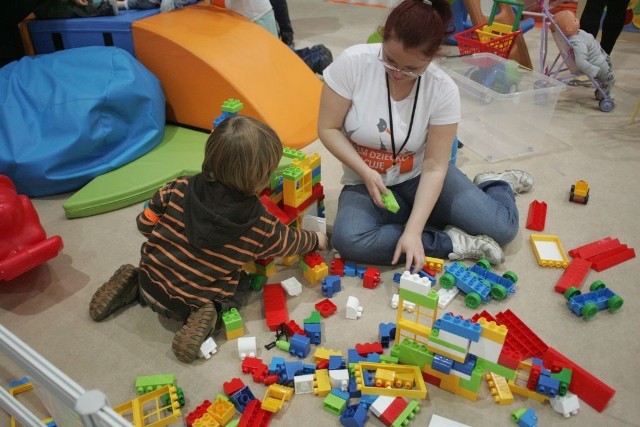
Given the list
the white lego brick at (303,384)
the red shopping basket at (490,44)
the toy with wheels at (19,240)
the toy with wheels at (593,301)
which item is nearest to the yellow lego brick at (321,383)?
the white lego brick at (303,384)

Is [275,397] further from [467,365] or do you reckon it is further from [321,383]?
[467,365]

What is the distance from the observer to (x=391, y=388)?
1334 millimetres

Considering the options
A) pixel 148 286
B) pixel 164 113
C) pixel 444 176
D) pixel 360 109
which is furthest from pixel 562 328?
pixel 164 113

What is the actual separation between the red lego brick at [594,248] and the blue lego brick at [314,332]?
0.96 metres

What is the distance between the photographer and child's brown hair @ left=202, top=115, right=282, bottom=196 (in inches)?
52.0

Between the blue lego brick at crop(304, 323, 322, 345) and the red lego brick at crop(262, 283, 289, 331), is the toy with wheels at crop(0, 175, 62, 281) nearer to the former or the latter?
the red lego brick at crop(262, 283, 289, 331)

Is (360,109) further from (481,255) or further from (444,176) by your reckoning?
(481,255)

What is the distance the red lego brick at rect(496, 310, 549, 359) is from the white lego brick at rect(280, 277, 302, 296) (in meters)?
0.60

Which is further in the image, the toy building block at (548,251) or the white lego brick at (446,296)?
the toy building block at (548,251)

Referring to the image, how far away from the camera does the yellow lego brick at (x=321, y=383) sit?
53.5 inches

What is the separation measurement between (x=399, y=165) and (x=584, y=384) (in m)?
0.83

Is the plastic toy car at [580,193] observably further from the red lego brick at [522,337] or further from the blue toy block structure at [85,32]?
the blue toy block structure at [85,32]

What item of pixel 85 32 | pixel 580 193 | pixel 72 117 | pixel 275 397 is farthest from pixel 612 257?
pixel 85 32

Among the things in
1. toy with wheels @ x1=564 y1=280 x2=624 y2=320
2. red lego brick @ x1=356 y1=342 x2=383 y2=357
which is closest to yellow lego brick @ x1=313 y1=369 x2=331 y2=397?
red lego brick @ x1=356 y1=342 x2=383 y2=357
